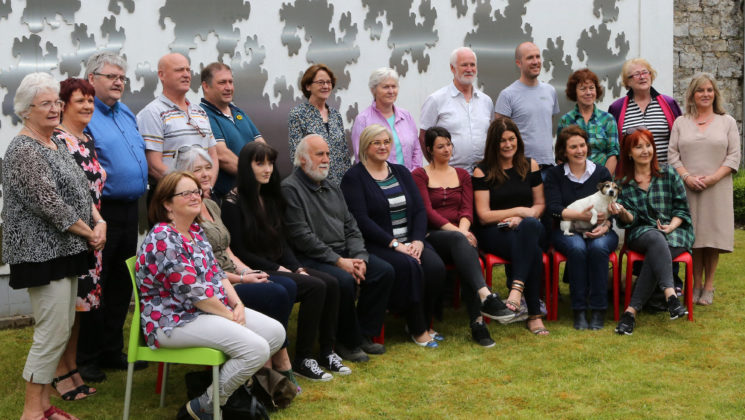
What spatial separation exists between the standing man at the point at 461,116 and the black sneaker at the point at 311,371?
1.92 meters

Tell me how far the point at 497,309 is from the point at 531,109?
1713 mm

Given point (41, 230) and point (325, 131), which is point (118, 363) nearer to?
point (41, 230)

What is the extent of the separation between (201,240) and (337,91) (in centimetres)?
314

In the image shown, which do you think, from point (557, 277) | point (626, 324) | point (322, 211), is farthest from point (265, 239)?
point (626, 324)

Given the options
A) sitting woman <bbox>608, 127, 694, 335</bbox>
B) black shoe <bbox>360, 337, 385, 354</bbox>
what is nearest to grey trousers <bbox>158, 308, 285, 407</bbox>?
black shoe <bbox>360, 337, 385, 354</bbox>

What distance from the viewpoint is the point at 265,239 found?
13.7ft

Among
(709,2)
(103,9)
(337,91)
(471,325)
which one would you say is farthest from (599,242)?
(709,2)

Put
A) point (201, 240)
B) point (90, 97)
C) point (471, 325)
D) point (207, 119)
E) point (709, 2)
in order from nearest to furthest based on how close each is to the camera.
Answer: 1. point (201, 240)
2. point (90, 97)
3. point (207, 119)
4. point (471, 325)
5. point (709, 2)

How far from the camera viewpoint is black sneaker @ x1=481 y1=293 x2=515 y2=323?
4.64 m

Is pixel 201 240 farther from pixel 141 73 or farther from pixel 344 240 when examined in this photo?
pixel 141 73

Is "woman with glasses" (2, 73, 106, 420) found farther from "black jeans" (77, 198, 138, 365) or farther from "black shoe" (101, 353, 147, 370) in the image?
"black shoe" (101, 353, 147, 370)

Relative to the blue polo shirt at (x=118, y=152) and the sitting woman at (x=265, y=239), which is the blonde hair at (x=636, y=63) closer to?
the sitting woman at (x=265, y=239)

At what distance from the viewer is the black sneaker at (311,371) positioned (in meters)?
4.10

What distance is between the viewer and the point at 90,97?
12.2ft
